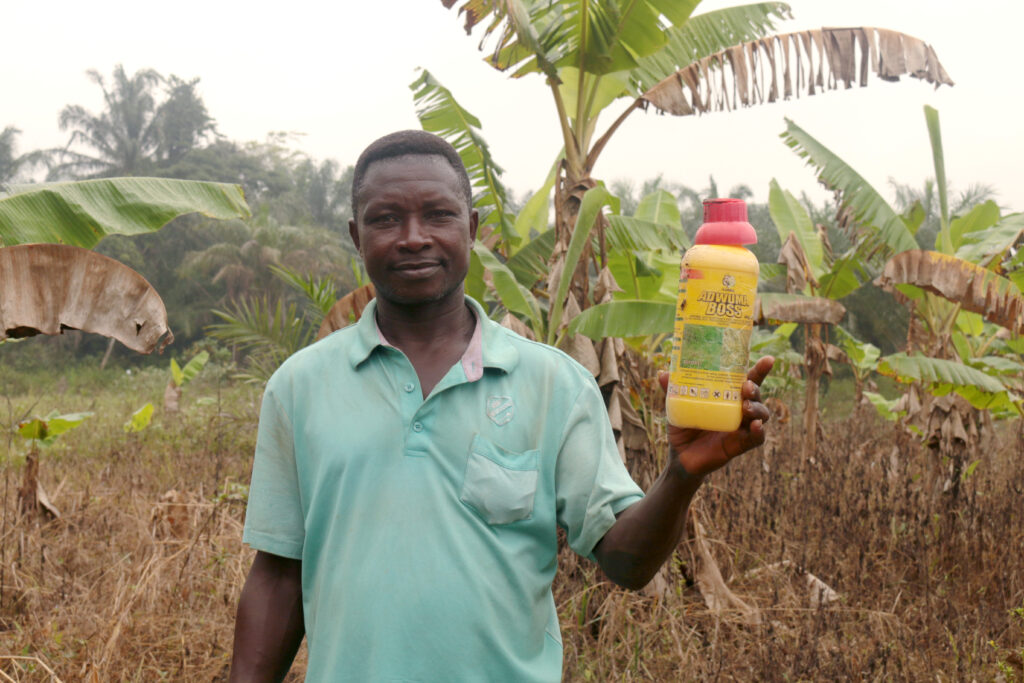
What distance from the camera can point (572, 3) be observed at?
4562mm

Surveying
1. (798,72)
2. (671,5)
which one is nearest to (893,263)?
(798,72)

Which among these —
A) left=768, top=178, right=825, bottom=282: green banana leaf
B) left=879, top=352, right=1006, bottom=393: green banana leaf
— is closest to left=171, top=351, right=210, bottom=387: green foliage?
left=768, top=178, right=825, bottom=282: green banana leaf

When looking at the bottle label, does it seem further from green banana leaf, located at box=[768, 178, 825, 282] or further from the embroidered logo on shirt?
green banana leaf, located at box=[768, 178, 825, 282]

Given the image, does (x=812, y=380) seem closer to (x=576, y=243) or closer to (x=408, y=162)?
(x=576, y=243)

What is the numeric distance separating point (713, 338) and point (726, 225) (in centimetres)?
21

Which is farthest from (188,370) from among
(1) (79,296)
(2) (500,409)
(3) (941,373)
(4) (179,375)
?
(2) (500,409)

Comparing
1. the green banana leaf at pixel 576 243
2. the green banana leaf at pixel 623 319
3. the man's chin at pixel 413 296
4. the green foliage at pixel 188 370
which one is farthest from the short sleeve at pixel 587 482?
the green foliage at pixel 188 370

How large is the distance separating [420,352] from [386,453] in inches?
10.2

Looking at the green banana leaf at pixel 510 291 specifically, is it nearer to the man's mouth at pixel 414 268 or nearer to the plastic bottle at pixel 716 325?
the man's mouth at pixel 414 268

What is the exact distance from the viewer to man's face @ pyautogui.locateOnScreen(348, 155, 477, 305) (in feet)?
5.30

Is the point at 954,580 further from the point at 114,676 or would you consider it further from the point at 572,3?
the point at 114,676

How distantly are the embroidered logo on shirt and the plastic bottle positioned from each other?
1.00 ft

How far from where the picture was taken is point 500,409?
5.14 feet

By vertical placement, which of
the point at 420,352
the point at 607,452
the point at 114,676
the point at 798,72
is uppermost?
the point at 798,72
